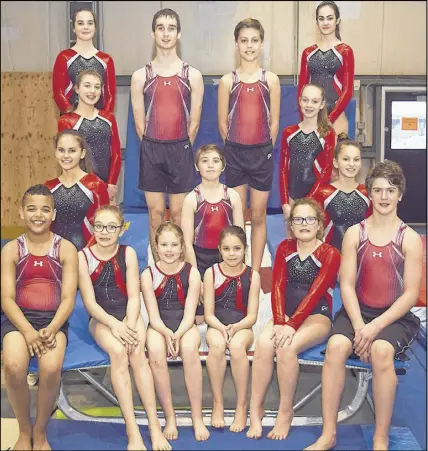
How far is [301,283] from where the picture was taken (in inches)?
151

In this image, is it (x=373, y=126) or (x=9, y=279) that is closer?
(x=9, y=279)

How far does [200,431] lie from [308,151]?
6.19ft

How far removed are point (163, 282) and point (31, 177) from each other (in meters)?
4.41

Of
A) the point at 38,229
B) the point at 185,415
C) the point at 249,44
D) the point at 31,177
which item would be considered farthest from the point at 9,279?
the point at 31,177

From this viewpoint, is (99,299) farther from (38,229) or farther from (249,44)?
(249,44)

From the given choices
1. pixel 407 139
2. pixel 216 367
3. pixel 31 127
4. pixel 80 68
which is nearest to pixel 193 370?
pixel 216 367

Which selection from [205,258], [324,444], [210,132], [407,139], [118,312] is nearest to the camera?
[324,444]

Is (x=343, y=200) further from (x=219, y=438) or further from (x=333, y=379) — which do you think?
(x=219, y=438)

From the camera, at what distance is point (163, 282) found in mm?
3789

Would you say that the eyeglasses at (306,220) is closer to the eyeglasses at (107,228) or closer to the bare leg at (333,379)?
the bare leg at (333,379)

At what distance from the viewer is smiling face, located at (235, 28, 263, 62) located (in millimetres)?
4191

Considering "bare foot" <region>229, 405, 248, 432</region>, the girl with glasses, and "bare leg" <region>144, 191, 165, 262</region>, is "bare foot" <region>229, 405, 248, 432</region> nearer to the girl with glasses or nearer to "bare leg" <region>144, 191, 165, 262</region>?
the girl with glasses

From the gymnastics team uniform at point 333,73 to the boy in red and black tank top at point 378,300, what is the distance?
1.22 m

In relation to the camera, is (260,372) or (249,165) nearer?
(260,372)
